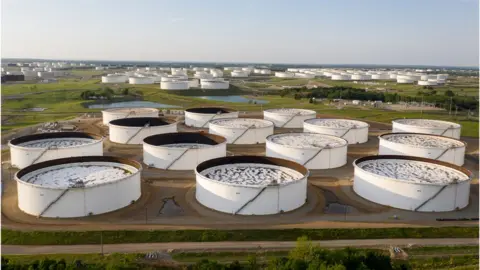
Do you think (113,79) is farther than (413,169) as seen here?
Yes

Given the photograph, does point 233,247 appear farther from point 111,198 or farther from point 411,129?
point 411,129

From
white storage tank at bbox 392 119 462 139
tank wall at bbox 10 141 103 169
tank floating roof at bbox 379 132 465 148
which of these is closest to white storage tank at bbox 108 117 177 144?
tank wall at bbox 10 141 103 169

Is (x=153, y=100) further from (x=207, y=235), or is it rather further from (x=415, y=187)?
(x=415, y=187)

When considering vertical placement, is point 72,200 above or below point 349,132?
below

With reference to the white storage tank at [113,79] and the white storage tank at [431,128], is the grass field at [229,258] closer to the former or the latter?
the white storage tank at [431,128]

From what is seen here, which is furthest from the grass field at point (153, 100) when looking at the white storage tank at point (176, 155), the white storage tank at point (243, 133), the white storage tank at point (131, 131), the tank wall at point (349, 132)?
the white storage tank at point (176, 155)

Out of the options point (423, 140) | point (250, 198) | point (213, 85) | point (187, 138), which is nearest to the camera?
point (250, 198)

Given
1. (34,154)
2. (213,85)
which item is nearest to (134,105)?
(213,85)
